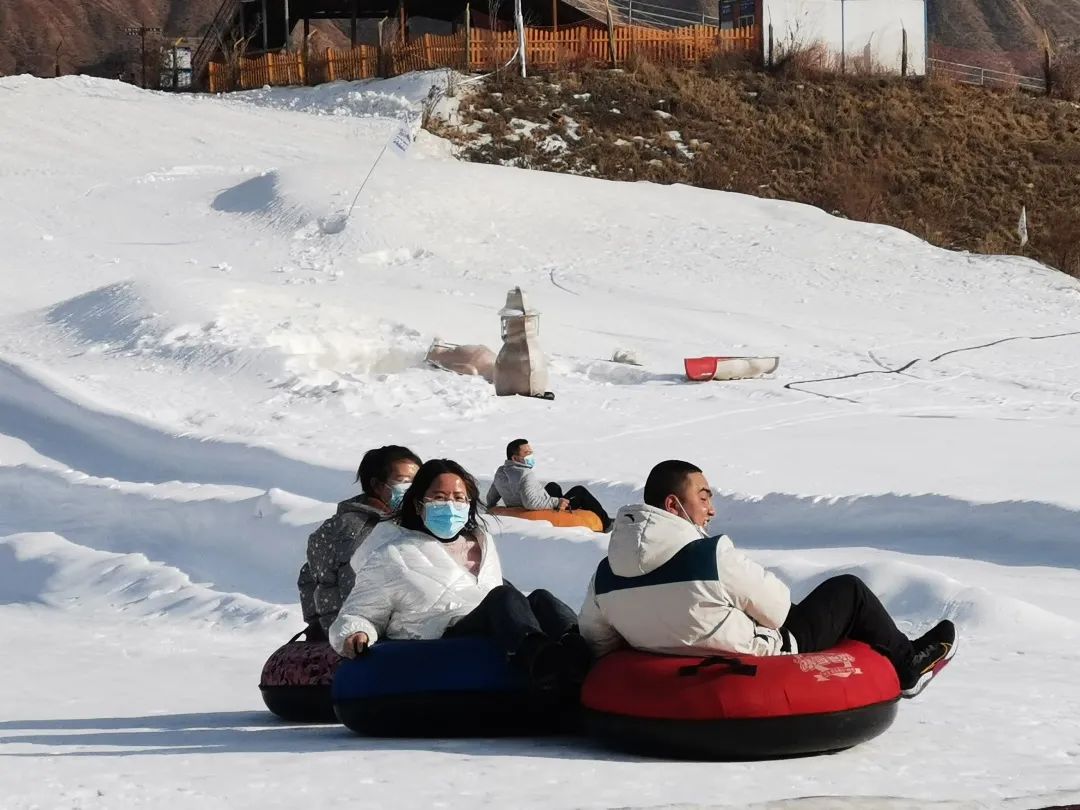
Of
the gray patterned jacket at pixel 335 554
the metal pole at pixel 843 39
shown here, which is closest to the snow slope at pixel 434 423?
the gray patterned jacket at pixel 335 554

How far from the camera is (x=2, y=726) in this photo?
5.70 meters

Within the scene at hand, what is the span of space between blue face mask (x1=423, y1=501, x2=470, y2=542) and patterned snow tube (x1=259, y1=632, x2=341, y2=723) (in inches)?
32.1

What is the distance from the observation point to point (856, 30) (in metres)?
36.8

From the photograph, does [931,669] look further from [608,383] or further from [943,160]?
[943,160]

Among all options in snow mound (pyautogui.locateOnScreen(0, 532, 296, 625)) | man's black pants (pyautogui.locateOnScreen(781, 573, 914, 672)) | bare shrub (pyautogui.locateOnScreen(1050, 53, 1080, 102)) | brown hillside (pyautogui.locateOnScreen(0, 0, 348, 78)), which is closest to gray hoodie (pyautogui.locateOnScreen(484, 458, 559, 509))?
snow mound (pyautogui.locateOnScreen(0, 532, 296, 625))

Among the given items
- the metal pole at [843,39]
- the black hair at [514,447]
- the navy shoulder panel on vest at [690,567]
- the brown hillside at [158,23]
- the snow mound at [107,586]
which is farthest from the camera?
the brown hillside at [158,23]

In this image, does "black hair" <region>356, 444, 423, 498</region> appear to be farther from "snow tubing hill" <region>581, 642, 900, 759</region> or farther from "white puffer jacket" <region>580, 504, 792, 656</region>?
"snow tubing hill" <region>581, 642, 900, 759</region>

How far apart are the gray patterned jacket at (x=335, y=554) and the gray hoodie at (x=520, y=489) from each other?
12.2 feet

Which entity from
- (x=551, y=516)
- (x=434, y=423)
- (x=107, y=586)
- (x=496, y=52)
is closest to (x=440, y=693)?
(x=551, y=516)

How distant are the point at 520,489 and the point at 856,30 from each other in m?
29.5

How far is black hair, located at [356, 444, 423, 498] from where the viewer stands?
5656mm

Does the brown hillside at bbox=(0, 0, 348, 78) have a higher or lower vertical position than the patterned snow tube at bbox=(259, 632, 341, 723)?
higher

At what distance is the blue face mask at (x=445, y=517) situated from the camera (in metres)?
5.09

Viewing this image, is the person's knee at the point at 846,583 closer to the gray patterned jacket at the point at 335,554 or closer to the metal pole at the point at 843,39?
the gray patterned jacket at the point at 335,554
